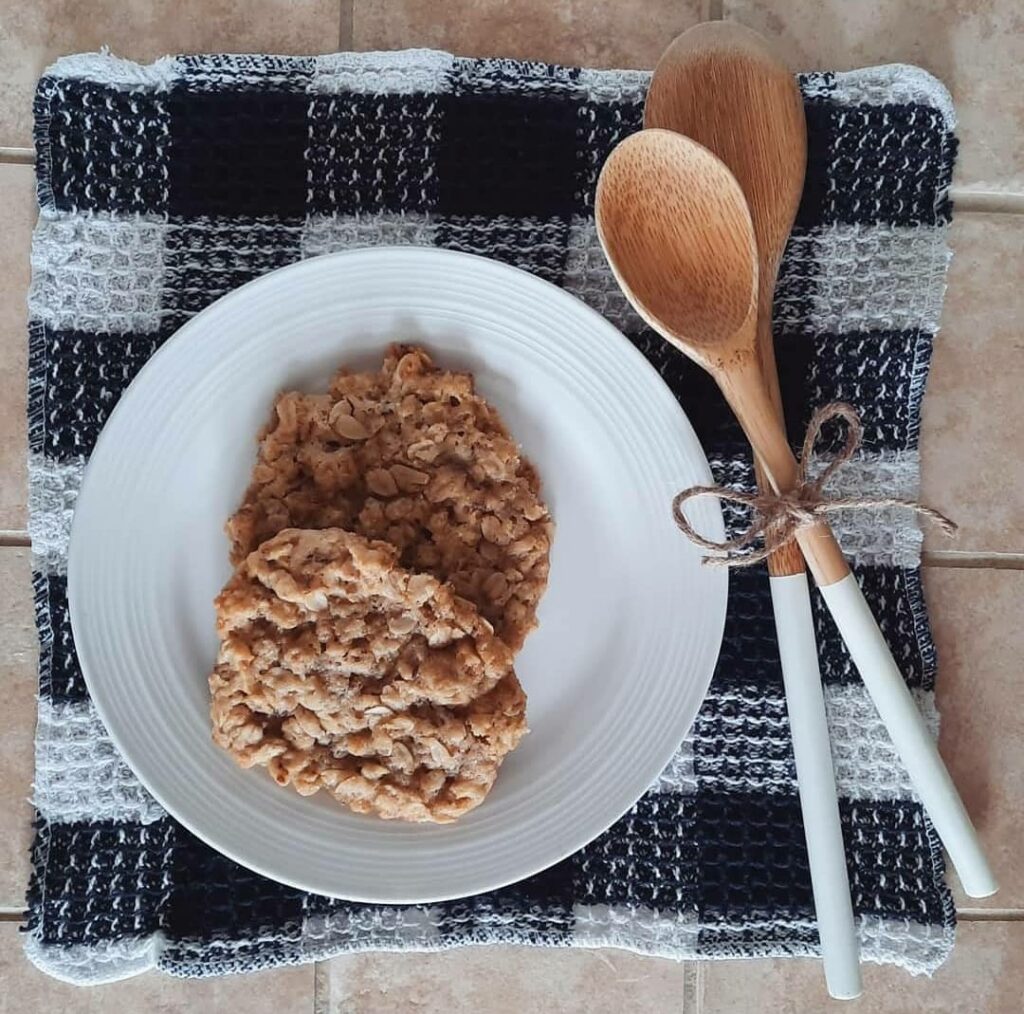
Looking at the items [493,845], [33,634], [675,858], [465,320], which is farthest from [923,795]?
[33,634]

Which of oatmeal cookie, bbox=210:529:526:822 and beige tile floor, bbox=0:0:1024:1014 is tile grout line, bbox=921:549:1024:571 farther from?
oatmeal cookie, bbox=210:529:526:822

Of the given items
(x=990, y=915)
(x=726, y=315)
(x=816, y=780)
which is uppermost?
(x=726, y=315)

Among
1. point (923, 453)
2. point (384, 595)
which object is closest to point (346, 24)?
point (384, 595)

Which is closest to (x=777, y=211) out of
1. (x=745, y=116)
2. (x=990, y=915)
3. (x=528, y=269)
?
(x=745, y=116)

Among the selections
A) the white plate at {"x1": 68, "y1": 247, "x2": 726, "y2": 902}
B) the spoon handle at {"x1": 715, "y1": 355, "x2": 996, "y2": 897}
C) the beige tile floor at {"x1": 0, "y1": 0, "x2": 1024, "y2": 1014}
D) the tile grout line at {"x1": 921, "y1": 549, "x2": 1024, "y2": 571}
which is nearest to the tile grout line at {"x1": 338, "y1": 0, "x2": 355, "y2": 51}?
the beige tile floor at {"x1": 0, "y1": 0, "x2": 1024, "y2": 1014}

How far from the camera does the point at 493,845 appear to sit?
87cm

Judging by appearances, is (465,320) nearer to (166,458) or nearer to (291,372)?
(291,372)

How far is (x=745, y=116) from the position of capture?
0.89m

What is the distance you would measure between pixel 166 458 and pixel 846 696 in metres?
0.63

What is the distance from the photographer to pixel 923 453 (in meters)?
0.99

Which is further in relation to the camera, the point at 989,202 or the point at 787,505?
the point at 989,202

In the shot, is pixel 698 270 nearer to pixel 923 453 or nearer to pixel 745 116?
pixel 745 116

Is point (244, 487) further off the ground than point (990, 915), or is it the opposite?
point (244, 487)

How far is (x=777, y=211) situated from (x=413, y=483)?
0.39 meters
